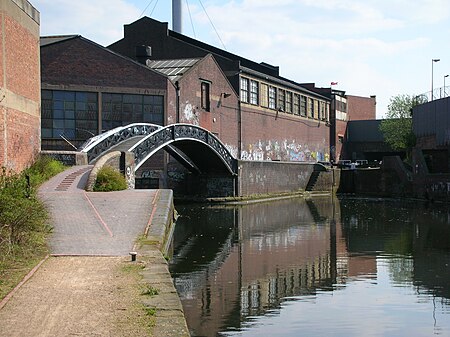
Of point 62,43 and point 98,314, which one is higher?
point 62,43

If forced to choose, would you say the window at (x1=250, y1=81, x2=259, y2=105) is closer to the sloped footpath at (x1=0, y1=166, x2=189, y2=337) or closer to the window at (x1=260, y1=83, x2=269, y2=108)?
the window at (x1=260, y1=83, x2=269, y2=108)

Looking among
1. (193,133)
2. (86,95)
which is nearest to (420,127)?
(193,133)

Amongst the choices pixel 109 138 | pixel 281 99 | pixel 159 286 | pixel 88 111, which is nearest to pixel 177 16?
pixel 281 99

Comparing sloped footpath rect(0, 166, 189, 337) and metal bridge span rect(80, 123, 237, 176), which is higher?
metal bridge span rect(80, 123, 237, 176)

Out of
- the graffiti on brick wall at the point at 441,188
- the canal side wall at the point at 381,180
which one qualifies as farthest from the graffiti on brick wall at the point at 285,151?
the graffiti on brick wall at the point at 441,188

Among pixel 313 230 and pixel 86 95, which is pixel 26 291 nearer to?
pixel 313 230

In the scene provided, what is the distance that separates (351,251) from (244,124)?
3258 cm

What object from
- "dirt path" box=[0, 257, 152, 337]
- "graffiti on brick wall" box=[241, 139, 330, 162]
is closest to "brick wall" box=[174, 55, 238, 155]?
"graffiti on brick wall" box=[241, 139, 330, 162]

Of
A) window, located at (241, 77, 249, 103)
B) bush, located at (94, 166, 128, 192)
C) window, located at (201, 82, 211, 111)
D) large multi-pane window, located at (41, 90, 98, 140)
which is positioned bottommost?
bush, located at (94, 166, 128, 192)

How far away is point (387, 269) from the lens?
1694cm

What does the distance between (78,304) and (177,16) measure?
64.9 m

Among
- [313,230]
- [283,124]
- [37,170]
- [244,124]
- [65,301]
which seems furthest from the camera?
[283,124]

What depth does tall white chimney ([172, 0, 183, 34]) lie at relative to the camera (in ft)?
232

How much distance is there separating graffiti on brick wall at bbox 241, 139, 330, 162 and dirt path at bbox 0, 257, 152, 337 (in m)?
41.0
